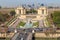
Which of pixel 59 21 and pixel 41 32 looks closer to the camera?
pixel 41 32

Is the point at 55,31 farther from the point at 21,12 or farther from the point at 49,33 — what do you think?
the point at 21,12

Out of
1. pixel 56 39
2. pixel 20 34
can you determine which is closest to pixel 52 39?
pixel 56 39

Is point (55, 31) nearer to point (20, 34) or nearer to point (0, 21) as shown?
point (20, 34)

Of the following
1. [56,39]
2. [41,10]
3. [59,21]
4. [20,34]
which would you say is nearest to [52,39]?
[56,39]

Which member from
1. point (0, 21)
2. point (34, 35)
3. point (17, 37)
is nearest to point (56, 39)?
point (34, 35)

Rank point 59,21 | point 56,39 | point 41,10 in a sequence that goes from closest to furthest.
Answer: point 56,39 < point 59,21 < point 41,10

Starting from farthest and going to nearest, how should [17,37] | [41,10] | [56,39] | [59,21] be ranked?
[41,10], [59,21], [56,39], [17,37]

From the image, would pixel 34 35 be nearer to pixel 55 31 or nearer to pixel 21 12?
pixel 55 31

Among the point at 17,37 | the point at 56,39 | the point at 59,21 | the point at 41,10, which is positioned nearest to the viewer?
the point at 17,37

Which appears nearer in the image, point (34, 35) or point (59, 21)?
point (34, 35)
